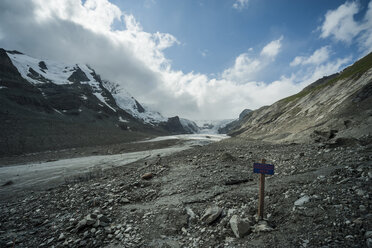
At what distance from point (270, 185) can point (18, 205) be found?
18.4 m

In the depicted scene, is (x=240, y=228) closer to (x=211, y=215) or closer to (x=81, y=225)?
(x=211, y=215)

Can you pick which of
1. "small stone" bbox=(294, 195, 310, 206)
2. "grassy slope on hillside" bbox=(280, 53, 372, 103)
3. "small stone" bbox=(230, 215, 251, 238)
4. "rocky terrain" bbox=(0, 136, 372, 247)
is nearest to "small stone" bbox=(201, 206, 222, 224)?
"rocky terrain" bbox=(0, 136, 372, 247)

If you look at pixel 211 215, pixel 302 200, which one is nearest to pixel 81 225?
pixel 211 215

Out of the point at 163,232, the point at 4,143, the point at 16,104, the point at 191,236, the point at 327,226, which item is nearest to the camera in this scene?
the point at 327,226

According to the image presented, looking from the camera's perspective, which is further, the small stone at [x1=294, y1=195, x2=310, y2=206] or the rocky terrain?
the small stone at [x1=294, y1=195, x2=310, y2=206]

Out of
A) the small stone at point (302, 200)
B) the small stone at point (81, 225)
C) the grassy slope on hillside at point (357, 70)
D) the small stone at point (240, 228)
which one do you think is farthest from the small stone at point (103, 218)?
the grassy slope on hillside at point (357, 70)

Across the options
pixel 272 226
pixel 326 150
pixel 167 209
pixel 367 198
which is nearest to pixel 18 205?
pixel 167 209

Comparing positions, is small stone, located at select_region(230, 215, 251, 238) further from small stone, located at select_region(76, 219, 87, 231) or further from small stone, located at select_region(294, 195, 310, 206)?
small stone, located at select_region(76, 219, 87, 231)

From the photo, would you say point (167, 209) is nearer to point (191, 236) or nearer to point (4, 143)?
point (191, 236)

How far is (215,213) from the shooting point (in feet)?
22.1

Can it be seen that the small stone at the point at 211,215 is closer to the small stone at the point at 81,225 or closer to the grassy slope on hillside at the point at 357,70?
the small stone at the point at 81,225

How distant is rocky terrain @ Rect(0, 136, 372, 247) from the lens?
15.7ft

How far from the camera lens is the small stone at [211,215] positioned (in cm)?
655

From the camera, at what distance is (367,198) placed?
5.07 m
